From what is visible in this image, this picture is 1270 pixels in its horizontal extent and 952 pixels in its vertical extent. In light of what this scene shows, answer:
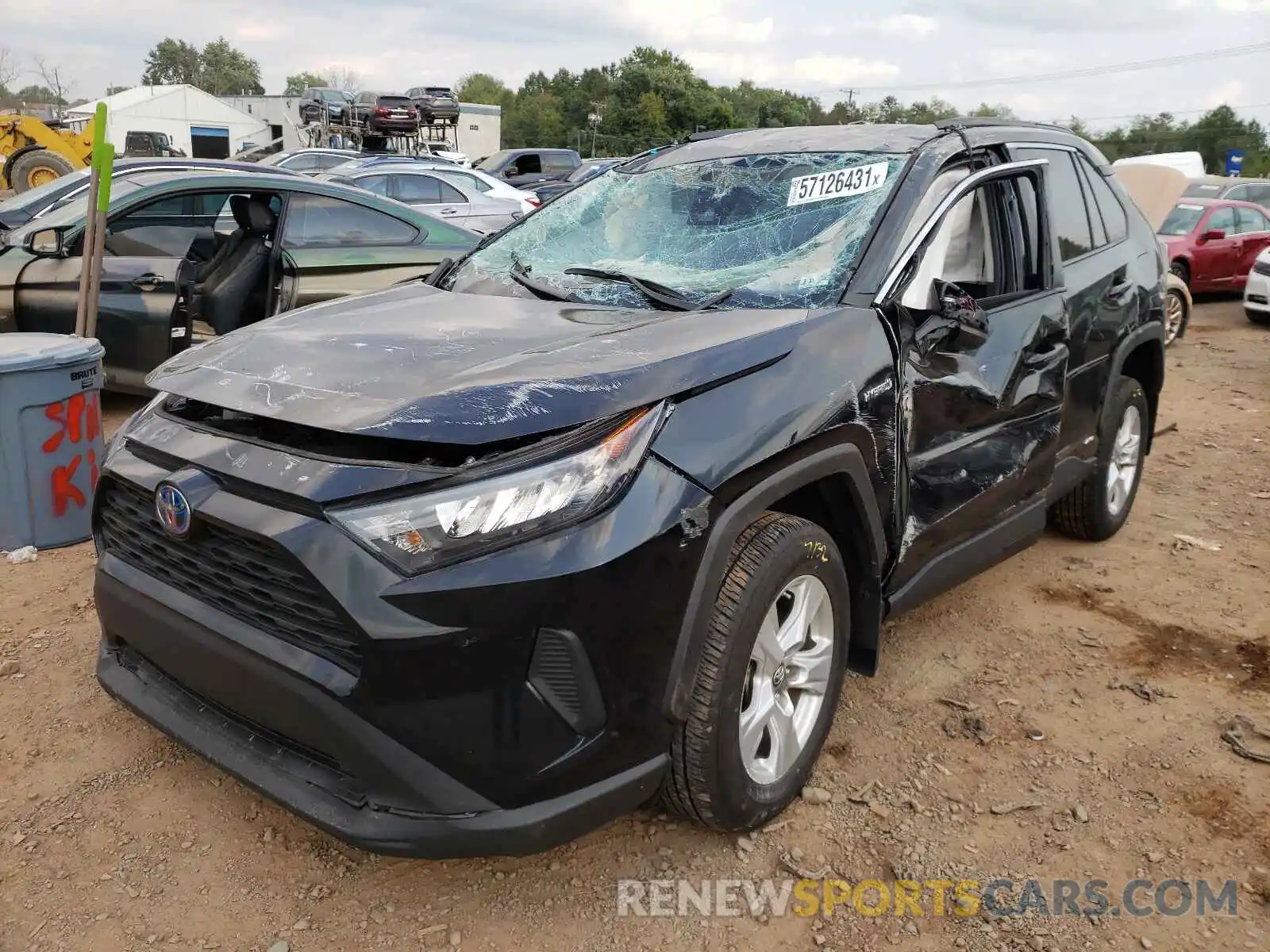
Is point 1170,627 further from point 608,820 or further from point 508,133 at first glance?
point 508,133

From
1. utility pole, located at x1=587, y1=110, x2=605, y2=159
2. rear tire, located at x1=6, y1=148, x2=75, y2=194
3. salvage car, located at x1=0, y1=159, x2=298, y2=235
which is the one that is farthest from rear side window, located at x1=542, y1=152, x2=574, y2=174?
utility pole, located at x1=587, y1=110, x2=605, y2=159

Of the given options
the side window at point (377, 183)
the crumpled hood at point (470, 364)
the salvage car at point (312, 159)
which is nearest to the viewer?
the crumpled hood at point (470, 364)

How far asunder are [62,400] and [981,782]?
3887mm

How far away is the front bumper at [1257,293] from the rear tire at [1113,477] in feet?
29.3

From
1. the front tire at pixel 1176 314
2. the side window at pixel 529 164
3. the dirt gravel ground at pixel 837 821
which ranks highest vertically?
the side window at pixel 529 164

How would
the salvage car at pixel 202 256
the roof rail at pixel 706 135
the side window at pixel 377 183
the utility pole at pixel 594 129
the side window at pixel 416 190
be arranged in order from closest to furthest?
1. the roof rail at pixel 706 135
2. the salvage car at pixel 202 256
3. the side window at pixel 377 183
4. the side window at pixel 416 190
5. the utility pole at pixel 594 129

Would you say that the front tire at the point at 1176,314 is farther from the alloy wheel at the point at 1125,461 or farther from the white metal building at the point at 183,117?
the white metal building at the point at 183,117

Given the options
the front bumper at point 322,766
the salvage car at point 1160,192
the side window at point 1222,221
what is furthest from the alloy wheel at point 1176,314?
the front bumper at point 322,766

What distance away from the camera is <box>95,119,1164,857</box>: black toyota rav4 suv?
193 centimetres

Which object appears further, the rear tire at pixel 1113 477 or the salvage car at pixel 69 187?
the salvage car at pixel 69 187

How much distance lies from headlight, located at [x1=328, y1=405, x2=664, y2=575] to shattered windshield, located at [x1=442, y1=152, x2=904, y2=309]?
3.16 feet

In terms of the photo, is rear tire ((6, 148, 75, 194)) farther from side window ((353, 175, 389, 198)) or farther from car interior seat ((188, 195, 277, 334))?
car interior seat ((188, 195, 277, 334))

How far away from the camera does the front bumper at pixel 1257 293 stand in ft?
38.9

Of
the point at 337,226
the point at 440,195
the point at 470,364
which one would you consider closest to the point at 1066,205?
the point at 470,364
